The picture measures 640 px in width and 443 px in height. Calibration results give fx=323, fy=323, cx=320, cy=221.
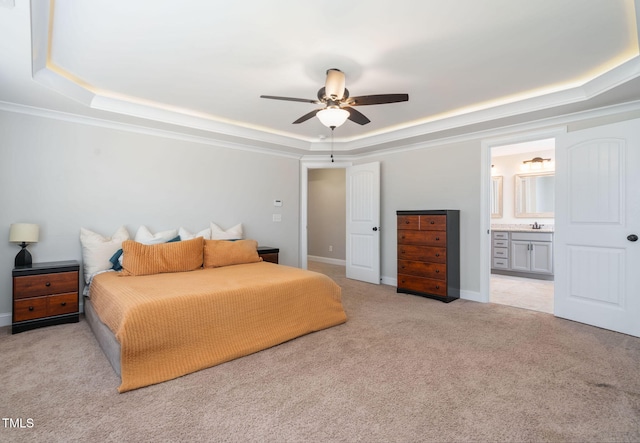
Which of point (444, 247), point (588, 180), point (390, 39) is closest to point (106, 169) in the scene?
point (390, 39)

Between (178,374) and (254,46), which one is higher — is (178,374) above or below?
below

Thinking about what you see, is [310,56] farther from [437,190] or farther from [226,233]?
[437,190]

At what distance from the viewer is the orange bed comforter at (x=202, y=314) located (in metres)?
2.19

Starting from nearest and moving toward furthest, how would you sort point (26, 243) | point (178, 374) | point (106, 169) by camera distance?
1. point (178, 374)
2. point (26, 243)
3. point (106, 169)

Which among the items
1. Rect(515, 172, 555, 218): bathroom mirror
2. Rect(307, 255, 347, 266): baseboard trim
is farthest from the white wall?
Rect(515, 172, 555, 218): bathroom mirror

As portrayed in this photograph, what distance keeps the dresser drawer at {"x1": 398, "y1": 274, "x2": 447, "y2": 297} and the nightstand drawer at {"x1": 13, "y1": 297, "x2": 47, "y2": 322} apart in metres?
4.21

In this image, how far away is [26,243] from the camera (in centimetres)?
334

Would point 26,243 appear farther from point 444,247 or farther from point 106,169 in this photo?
point 444,247

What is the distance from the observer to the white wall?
11.0 feet

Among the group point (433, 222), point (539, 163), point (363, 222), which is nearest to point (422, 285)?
point (433, 222)

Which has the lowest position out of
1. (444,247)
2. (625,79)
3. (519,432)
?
(519,432)

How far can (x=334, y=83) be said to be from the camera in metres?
2.65

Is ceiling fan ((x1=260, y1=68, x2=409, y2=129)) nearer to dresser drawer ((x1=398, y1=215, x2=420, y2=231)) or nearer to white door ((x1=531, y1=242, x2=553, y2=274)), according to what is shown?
dresser drawer ((x1=398, y1=215, x2=420, y2=231))

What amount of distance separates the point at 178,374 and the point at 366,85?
2.94 m
